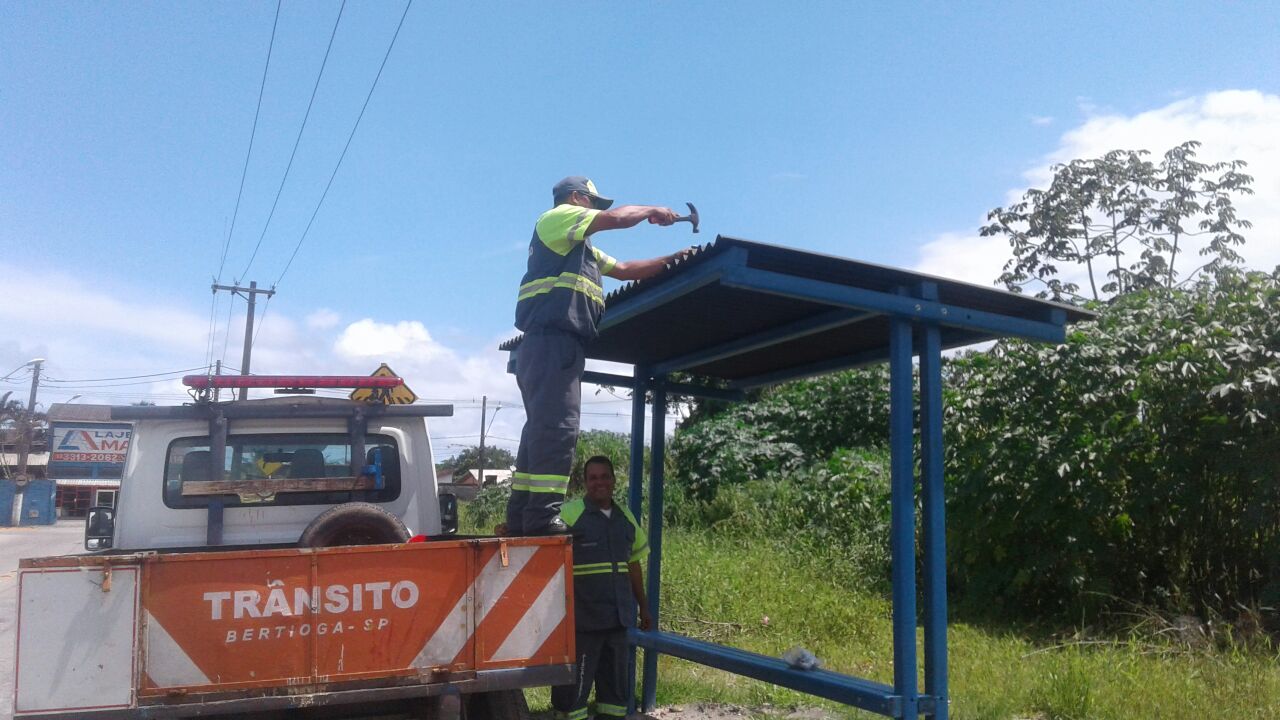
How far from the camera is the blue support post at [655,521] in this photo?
682 centimetres

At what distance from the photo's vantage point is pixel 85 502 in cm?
5100

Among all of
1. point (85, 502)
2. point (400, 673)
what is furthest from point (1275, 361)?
point (85, 502)

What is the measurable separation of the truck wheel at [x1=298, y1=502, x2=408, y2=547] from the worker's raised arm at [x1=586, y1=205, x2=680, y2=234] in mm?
1748

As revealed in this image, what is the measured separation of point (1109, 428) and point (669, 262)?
17.8 feet

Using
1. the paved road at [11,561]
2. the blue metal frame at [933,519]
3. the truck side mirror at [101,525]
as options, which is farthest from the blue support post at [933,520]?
the truck side mirror at [101,525]

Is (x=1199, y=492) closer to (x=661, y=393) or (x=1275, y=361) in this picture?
(x=1275, y=361)

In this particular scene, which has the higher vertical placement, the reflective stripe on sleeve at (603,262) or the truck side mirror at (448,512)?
the reflective stripe on sleeve at (603,262)

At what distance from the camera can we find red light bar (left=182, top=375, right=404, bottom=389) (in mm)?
5727

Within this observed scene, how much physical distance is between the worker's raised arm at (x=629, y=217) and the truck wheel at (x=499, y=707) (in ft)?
6.99

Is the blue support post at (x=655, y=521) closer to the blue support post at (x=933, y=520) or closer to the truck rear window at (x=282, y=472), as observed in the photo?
the truck rear window at (x=282, y=472)

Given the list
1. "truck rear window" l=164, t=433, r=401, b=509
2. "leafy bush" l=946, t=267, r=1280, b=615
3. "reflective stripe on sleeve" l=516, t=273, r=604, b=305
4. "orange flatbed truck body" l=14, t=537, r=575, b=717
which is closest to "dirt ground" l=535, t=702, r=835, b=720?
"truck rear window" l=164, t=433, r=401, b=509

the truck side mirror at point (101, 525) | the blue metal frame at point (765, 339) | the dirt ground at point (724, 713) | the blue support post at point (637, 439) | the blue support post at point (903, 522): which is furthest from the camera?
the blue support post at point (637, 439)

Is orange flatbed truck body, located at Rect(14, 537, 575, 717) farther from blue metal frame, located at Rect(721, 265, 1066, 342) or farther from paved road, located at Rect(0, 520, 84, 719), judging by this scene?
blue metal frame, located at Rect(721, 265, 1066, 342)

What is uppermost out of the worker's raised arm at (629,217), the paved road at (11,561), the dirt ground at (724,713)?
the worker's raised arm at (629,217)
